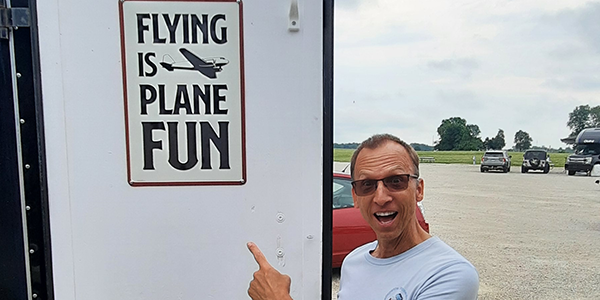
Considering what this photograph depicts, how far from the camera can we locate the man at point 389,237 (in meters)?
1.03

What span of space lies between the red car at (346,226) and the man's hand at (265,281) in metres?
2.06

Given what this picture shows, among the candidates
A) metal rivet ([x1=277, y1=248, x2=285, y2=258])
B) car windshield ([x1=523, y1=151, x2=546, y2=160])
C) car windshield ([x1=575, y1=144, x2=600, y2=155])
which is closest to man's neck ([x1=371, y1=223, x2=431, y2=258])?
metal rivet ([x1=277, y1=248, x2=285, y2=258])

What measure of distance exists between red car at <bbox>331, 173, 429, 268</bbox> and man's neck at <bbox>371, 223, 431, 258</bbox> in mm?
1970

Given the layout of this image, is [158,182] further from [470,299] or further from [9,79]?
[470,299]

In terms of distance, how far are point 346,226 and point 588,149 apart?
57.1 ft

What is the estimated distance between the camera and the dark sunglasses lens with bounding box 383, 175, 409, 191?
1.08 metres

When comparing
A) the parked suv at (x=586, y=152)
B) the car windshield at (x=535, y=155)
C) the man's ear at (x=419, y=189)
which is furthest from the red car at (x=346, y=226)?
the car windshield at (x=535, y=155)

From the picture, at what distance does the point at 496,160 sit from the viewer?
20.2 metres

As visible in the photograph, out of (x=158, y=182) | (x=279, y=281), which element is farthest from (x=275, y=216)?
(x=158, y=182)

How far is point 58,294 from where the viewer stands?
1068 mm

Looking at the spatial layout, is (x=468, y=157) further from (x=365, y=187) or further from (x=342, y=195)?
(x=365, y=187)

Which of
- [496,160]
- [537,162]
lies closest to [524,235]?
[496,160]

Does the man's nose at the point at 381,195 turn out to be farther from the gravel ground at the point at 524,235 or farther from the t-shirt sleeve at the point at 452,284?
the gravel ground at the point at 524,235

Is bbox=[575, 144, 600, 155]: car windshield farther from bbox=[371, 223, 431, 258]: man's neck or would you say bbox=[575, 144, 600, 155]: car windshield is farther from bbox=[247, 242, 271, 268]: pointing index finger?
bbox=[247, 242, 271, 268]: pointing index finger
